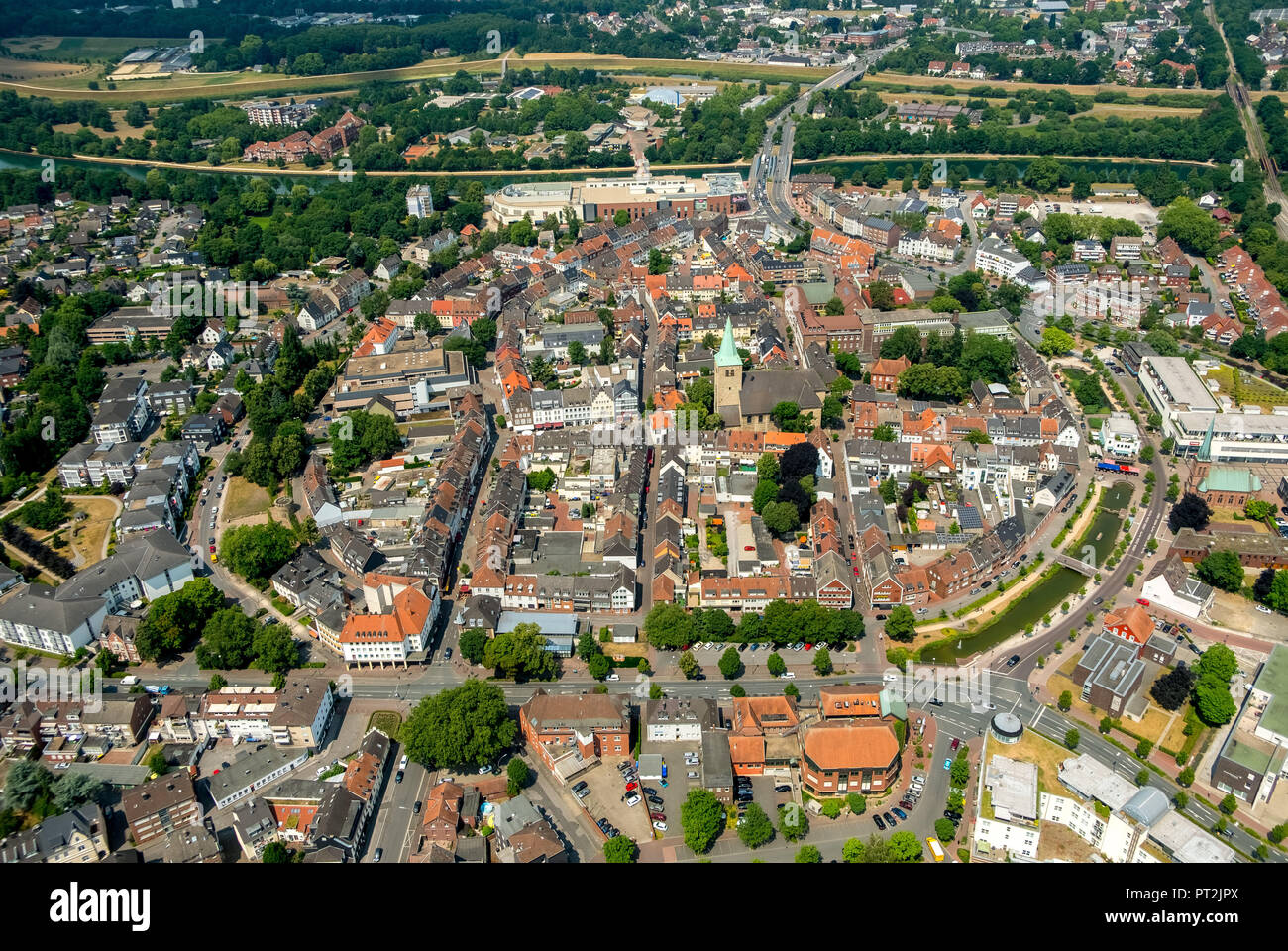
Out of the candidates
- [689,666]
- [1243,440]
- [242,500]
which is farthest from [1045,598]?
[242,500]

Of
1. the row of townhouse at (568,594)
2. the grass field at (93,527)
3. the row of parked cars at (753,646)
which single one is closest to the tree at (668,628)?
the row of parked cars at (753,646)

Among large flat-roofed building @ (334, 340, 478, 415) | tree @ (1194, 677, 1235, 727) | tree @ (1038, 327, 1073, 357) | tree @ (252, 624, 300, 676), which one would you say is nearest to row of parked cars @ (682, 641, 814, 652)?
tree @ (1194, 677, 1235, 727)

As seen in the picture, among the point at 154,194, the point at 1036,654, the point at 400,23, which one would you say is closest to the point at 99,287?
the point at 154,194

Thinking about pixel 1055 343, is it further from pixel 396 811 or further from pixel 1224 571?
pixel 396 811

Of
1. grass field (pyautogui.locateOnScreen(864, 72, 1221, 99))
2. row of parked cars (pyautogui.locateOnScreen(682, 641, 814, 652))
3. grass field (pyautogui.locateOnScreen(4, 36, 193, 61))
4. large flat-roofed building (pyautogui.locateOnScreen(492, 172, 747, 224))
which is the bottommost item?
row of parked cars (pyautogui.locateOnScreen(682, 641, 814, 652))

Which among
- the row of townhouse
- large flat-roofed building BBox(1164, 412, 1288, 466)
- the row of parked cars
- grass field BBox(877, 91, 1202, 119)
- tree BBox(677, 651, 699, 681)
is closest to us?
tree BBox(677, 651, 699, 681)

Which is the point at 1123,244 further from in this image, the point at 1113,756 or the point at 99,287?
the point at 99,287

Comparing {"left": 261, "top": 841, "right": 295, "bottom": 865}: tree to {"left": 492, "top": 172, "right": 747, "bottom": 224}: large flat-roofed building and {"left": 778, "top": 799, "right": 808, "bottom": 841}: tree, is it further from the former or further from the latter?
{"left": 492, "top": 172, "right": 747, "bottom": 224}: large flat-roofed building

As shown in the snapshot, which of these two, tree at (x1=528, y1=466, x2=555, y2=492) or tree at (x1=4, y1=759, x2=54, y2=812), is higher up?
tree at (x1=528, y1=466, x2=555, y2=492)
